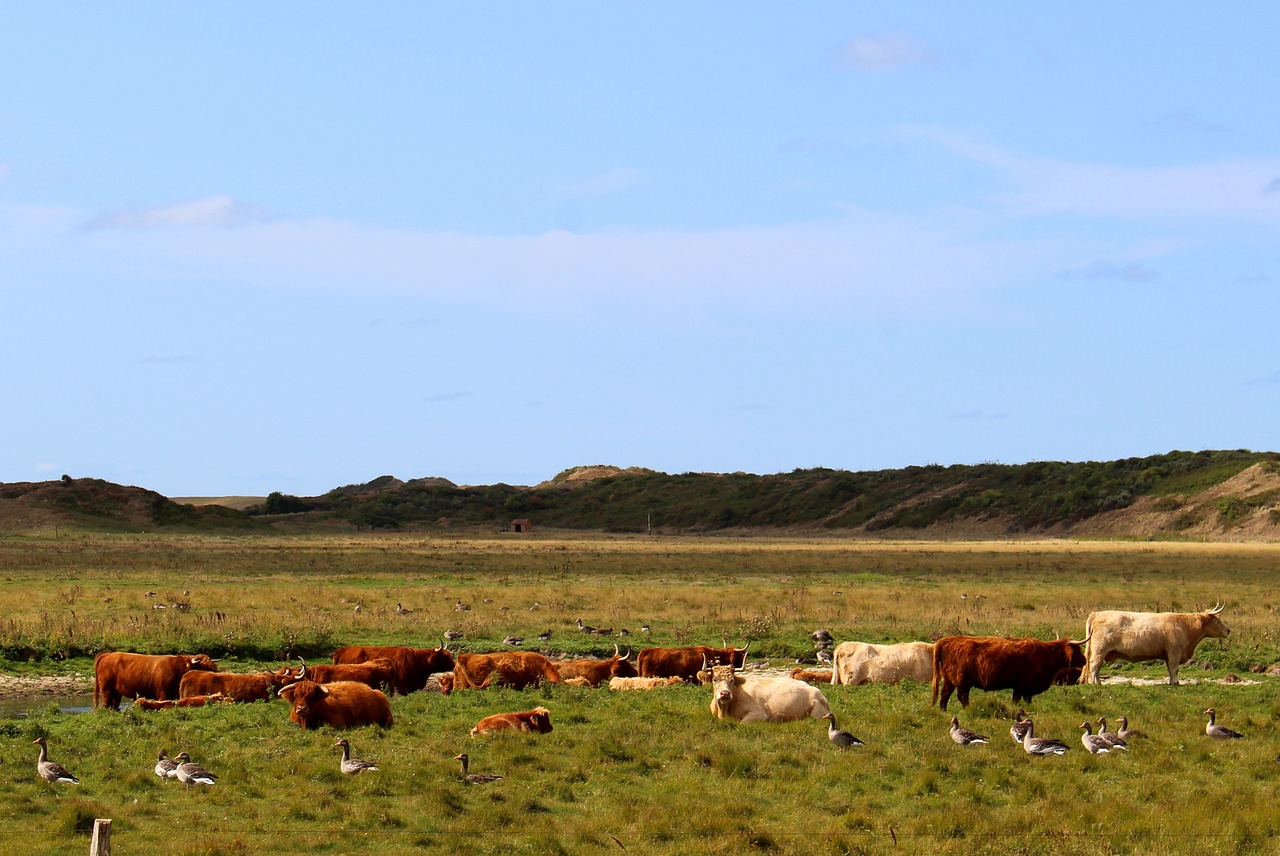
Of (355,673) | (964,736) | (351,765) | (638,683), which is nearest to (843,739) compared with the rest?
(964,736)

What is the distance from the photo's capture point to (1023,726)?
15.9 metres

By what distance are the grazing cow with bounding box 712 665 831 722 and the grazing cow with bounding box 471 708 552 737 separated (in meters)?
2.29

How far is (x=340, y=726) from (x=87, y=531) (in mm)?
93384

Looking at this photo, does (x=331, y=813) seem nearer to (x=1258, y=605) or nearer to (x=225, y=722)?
(x=225, y=722)

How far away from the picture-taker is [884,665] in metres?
22.1

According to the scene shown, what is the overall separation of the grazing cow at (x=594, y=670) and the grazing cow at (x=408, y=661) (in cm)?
189

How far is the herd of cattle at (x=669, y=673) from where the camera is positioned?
17.7 m

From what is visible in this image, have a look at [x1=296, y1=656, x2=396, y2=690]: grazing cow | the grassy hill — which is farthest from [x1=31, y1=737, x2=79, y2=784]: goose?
the grassy hill

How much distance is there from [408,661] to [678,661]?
4.50 metres

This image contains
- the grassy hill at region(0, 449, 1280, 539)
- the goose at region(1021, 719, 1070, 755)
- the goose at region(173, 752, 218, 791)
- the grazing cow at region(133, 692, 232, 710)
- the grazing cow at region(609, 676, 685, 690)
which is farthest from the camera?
the grassy hill at region(0, 449, 1280, 539)

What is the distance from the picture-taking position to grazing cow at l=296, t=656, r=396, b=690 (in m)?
20.3

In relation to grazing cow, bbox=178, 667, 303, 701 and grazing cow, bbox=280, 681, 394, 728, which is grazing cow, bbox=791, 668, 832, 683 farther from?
grazing cow, bbox=178, 667, 303, 701

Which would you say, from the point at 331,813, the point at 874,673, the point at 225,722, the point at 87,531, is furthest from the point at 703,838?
the point at 87,531

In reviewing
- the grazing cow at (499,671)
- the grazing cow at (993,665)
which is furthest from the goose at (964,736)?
the grazing cow at (499,671)
